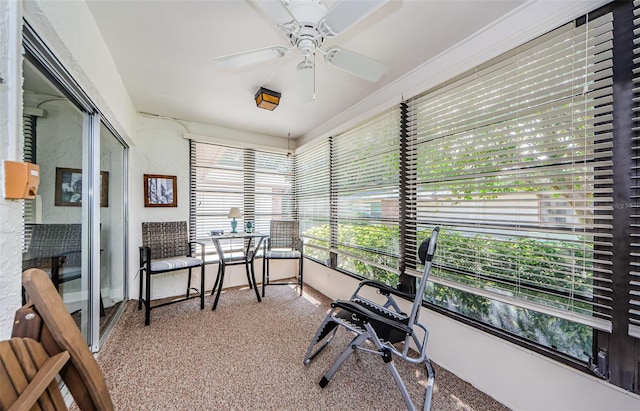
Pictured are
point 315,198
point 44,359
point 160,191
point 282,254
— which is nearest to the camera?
point 44,359

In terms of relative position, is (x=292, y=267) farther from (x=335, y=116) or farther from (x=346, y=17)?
(x=346, y=17)

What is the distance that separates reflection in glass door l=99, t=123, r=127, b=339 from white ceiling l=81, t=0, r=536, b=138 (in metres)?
0.71

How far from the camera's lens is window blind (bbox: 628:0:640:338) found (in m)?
1.20

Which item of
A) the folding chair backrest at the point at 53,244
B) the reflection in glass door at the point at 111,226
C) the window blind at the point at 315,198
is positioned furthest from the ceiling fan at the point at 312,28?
the window blind at the point at 315,198

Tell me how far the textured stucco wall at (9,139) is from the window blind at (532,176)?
2.37 meters

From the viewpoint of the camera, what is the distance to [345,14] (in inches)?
47.8

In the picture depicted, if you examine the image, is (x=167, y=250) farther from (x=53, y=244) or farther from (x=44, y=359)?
(x=44, y=359)

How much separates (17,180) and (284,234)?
3172mm

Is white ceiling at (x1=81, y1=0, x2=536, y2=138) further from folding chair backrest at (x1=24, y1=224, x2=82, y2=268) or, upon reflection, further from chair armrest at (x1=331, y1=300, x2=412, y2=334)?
chair armrest at (x1=331, y1=300, x2=412, y2=334)

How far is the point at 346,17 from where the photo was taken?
1.24 meters

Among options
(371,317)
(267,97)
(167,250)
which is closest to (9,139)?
(371,317)

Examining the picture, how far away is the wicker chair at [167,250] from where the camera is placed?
2.93 m

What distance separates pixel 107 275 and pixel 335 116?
3.19 meters

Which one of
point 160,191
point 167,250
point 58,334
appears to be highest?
point 160,191
